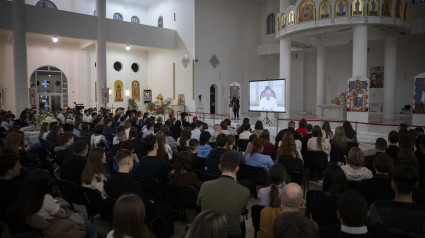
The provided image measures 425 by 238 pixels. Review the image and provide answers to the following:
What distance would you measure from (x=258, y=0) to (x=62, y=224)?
2417 centimetres

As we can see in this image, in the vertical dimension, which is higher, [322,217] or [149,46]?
Result: [149,46]

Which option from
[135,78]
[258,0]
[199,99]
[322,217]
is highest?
[258,0]

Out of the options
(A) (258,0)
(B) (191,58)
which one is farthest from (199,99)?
(A) (258,0)

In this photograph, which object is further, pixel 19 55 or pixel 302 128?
pixel 19 55

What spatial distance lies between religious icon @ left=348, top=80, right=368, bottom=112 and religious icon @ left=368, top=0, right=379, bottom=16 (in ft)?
10.0

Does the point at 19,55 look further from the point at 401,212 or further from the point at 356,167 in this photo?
the point at 401,212

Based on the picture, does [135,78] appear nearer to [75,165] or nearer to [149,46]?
[149,46]

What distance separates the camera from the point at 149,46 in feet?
67.4

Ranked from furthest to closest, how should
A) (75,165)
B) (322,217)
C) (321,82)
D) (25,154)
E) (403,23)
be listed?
(321,82)
(403,23)
(25,154)
(75,165)
(322,217)

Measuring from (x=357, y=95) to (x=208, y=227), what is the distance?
14010 millimetres

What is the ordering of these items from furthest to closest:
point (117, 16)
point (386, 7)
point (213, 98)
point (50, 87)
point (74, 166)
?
point (117, 16) < point (213, 98) < point (50, 87) < point (386, 7) < point (74, 166)

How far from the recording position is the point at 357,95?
13820 millimetres

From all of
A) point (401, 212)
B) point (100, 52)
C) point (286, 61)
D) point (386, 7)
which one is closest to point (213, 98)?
point (286, 61)

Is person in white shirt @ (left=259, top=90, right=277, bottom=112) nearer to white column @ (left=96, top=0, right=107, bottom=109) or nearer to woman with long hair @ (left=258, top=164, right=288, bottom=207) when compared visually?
white column @ (left=96, top=0, right=107, bottom=109)
